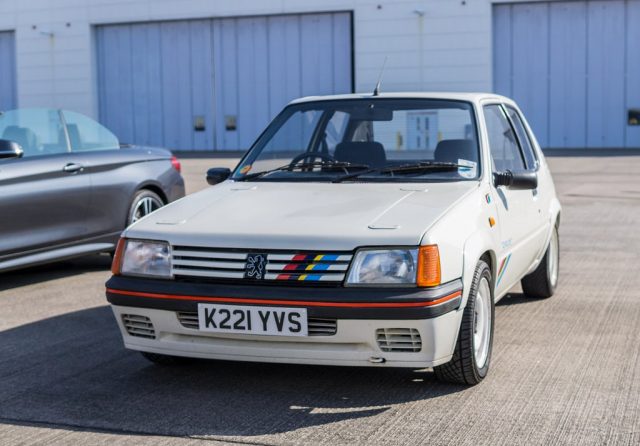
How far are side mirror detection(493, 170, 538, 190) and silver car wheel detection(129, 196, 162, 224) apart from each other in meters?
4.05

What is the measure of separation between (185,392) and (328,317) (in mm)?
915

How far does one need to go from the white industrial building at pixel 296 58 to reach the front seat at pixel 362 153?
1078 inches

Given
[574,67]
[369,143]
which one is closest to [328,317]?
[369,143]

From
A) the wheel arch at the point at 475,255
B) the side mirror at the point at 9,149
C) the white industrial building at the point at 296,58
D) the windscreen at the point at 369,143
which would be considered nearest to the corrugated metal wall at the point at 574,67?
the white industrial building at the point at 296,58

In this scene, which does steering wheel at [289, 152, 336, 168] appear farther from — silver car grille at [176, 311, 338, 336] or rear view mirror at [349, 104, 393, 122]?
silver car grille at [176, 311, 338, 336]

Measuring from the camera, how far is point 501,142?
20.3 feet

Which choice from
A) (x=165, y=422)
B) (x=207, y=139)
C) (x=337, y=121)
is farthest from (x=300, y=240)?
(x=207, y=139)

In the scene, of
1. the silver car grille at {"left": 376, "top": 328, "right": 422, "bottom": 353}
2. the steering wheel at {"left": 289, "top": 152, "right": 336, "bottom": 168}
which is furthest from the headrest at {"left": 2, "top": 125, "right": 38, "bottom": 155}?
the silver car grille at {"left": 376, "top": 328, "right": 422, "bottom": 353}

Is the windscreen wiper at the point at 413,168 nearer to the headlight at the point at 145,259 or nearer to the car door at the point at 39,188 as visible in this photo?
the headlight at the point at 145,259

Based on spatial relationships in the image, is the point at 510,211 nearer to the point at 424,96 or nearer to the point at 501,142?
the point at 501,142

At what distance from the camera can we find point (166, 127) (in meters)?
36.4

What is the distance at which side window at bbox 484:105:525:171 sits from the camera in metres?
5.98

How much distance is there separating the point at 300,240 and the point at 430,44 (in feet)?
98.9

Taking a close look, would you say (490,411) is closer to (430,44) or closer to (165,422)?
(165,422)
